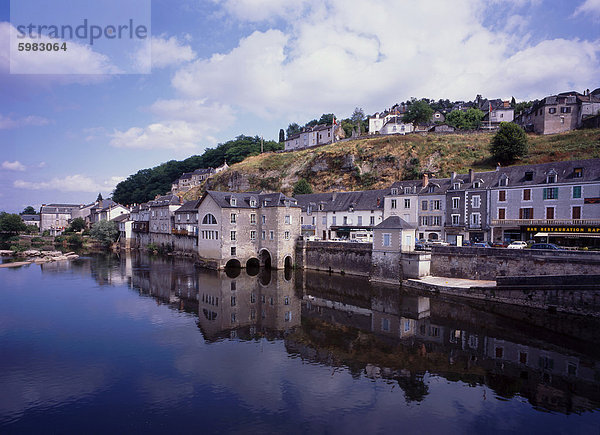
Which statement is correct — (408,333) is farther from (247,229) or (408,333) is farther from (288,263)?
(247,229)

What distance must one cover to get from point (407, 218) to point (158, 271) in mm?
33093

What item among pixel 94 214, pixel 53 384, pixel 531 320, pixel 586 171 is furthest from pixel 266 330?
pixel 94 214

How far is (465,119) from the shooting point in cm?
8512

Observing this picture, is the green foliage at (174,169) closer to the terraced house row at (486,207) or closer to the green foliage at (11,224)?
the green foliage at (11,224)

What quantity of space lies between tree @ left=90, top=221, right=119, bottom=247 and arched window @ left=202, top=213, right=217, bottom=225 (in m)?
36.1

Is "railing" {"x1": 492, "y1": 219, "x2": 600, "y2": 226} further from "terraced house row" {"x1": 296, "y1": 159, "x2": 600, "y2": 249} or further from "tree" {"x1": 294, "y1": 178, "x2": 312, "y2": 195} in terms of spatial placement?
"tree" {"x1": 294, "y1": 178, "x2": 312, "y2": 195}

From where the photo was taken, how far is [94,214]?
9012cm

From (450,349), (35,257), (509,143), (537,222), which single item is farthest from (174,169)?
(450,349)

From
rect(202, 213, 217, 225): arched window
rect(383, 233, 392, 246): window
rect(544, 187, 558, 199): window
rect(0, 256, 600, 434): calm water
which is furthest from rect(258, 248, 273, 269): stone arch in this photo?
rect(544, 187, 558, 199): window

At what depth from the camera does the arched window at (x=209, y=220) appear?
42.0 metres

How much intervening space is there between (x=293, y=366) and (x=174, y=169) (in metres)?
116

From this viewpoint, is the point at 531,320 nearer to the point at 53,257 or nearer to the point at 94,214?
the point at 53,257

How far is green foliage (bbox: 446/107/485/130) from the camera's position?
8298cm

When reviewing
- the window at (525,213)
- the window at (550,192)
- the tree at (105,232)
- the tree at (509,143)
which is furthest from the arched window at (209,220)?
the tree at (509,143)
